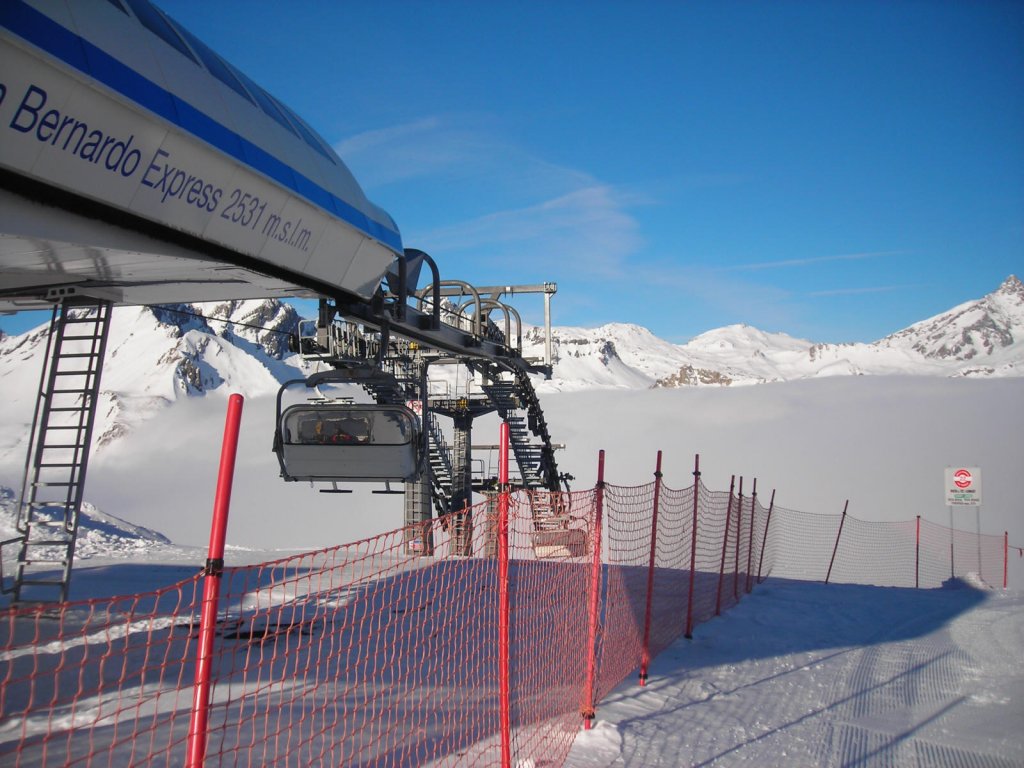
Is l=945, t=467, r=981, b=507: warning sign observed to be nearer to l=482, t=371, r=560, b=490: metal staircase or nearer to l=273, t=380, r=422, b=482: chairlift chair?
l=482, t=371, r=560, b=490: metal staircase

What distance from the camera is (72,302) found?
924 centimetres

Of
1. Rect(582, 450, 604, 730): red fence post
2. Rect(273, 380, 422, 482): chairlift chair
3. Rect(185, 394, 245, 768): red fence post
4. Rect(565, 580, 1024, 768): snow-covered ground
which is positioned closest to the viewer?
Rect(185, 394, 245, 768): red fence post

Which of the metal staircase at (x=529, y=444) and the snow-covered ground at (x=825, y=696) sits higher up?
the metal staircase at (x=529, y=444)

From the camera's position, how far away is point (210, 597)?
2.77m

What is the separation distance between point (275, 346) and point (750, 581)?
413ft

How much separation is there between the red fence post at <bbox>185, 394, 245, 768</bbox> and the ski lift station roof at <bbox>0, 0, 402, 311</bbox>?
2810 mm

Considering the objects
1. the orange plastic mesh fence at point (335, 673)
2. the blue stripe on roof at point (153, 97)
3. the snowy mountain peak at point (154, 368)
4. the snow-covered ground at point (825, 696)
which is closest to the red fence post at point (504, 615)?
the orange plastic mesh fence at point (335, 673)

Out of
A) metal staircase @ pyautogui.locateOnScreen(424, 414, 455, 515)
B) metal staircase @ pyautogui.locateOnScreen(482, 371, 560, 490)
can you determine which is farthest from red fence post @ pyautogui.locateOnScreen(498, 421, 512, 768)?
metal staircase @ pyautogui.locateOnScreen(424, 414, 455, 515)

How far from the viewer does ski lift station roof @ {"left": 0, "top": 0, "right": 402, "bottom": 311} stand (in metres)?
4.48

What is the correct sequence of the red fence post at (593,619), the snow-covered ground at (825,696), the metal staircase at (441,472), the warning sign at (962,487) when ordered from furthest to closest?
the metal staircase at (441,472) < the warning sign at (962,487) < the red fence post at (593,619) < the snow-covered ground at (825,696)

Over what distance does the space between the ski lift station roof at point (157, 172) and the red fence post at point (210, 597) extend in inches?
111

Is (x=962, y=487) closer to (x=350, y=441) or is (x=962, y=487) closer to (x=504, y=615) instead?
(x=350, y=441)

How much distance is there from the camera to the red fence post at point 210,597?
2.67m

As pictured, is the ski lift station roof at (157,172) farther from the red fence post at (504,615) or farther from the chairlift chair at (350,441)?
the red fence post at (504,615)
